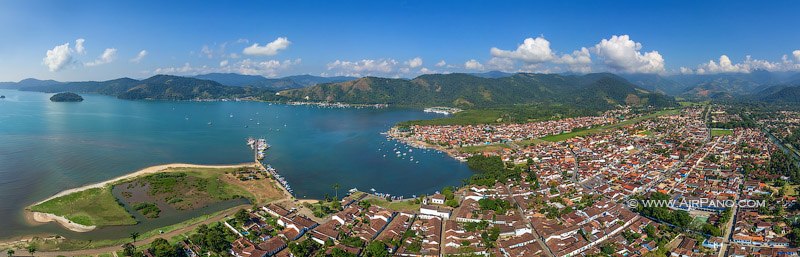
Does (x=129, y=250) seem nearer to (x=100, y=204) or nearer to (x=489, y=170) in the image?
(x=100, y=204)

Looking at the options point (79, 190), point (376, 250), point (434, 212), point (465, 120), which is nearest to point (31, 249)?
point (79, 190)

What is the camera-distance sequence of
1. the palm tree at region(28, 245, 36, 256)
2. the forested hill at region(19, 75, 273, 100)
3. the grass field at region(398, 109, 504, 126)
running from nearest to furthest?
1. the palm tree at region(28, 245, 36, 256)
2. the grass field at region(398, 109, 504, 126)
3. the forested hill at region(19, 75, 273, 100)

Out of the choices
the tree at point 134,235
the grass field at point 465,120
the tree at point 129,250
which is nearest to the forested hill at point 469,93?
the grass field at point 465,120

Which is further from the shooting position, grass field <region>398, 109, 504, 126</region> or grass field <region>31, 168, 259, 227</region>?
grass field <region>398, 109, 504, 126</region>

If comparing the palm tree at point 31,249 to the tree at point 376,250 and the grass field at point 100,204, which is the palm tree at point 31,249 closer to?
the grass field at point 100,204

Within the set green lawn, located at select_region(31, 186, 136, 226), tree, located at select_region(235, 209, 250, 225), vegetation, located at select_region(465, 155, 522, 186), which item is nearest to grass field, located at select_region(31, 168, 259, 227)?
green lawn, located at select_region(31, 186, 136, 226)

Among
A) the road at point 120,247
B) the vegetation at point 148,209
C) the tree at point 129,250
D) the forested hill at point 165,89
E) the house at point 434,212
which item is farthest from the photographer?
the forested hill at point 165,89

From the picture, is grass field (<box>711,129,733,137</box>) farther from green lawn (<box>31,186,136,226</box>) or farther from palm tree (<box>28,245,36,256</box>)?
palm tree (<box>28,245,36,256</box>)
